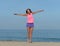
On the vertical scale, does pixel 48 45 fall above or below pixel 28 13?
below

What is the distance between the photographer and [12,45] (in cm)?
1526

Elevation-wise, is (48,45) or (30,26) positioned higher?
(30,26)

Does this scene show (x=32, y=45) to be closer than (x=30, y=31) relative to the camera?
Yes

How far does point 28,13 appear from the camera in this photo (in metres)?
16.0

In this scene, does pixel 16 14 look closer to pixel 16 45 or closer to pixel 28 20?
pixel 28 20

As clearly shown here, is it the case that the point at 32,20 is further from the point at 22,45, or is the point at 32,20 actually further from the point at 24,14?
the point at 22,45

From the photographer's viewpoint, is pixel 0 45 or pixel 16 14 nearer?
pixel 0 45

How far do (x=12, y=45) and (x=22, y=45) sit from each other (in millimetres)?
532

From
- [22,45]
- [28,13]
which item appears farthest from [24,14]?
[22,45]

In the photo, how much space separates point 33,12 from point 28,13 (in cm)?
29

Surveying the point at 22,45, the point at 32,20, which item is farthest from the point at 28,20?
the point at 22,45

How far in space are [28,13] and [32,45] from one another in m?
1.92

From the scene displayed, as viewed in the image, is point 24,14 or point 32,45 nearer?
point 32,45

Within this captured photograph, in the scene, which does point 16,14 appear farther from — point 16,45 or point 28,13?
point 16,45
